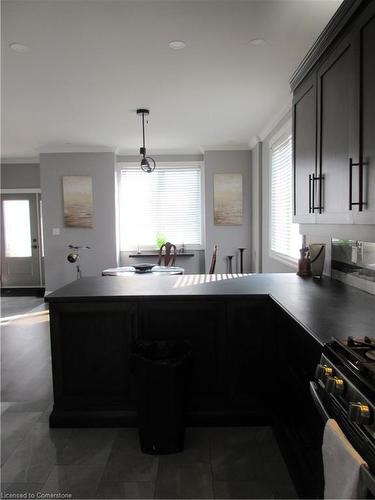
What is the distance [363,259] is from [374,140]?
958mm

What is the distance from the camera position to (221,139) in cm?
598

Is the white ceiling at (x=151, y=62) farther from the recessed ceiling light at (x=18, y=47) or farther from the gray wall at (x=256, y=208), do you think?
the gray wall at (x=256, y=208)

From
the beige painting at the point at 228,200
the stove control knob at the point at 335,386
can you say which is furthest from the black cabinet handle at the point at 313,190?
the beige painting at the point at 228,200

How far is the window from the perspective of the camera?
22.4 feet

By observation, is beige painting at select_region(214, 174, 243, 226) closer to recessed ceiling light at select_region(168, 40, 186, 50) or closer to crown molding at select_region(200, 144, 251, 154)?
crown molding at select_region(200, 144, 251, 154)

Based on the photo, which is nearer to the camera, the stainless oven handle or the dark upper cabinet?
the stainless oven handle

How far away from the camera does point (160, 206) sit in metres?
6.87

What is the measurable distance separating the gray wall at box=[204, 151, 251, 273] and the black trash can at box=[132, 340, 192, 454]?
4507mm

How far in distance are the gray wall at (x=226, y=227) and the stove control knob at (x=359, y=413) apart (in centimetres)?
560

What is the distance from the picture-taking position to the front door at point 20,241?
301 inches

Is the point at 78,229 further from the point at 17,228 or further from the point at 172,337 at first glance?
the point at 172,337

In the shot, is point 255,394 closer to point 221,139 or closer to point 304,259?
point 304,259

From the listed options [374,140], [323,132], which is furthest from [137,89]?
[374,140]

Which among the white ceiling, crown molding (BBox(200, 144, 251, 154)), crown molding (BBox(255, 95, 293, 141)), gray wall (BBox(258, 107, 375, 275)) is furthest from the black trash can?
crown molding (BBox(200, 144, 251, 154))
